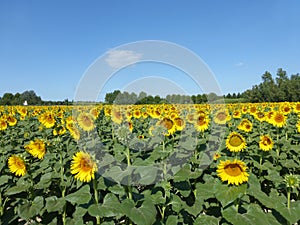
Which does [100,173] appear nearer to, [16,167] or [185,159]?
[16,167]

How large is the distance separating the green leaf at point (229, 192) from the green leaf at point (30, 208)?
72.0 inches

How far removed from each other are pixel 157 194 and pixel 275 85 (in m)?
47.4

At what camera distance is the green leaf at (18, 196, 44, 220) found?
9.39 feet

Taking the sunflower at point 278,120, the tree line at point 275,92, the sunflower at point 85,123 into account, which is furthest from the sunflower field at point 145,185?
the tree line at point 275,92

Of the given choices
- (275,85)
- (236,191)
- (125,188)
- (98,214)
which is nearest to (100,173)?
(125,188)

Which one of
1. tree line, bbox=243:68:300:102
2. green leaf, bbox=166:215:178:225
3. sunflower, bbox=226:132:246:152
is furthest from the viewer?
tree line, bbox=243:68:300:102

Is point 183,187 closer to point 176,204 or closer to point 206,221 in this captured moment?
point 176,204

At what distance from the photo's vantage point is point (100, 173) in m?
2.85

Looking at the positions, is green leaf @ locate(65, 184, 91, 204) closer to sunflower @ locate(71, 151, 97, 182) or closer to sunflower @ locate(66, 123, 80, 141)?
sunflower @ locate(71, 151, 97, 182)

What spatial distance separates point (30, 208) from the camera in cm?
296

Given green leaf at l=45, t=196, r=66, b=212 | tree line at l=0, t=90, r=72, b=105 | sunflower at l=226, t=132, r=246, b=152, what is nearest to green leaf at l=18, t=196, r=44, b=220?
green leaf at l=45, t=196, r=66, b=212

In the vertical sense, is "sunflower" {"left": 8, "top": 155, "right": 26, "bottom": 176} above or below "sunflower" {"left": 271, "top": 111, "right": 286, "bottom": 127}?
below

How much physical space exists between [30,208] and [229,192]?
6.61 feet

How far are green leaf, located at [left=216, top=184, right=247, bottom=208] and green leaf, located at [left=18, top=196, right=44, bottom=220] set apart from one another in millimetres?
1828
